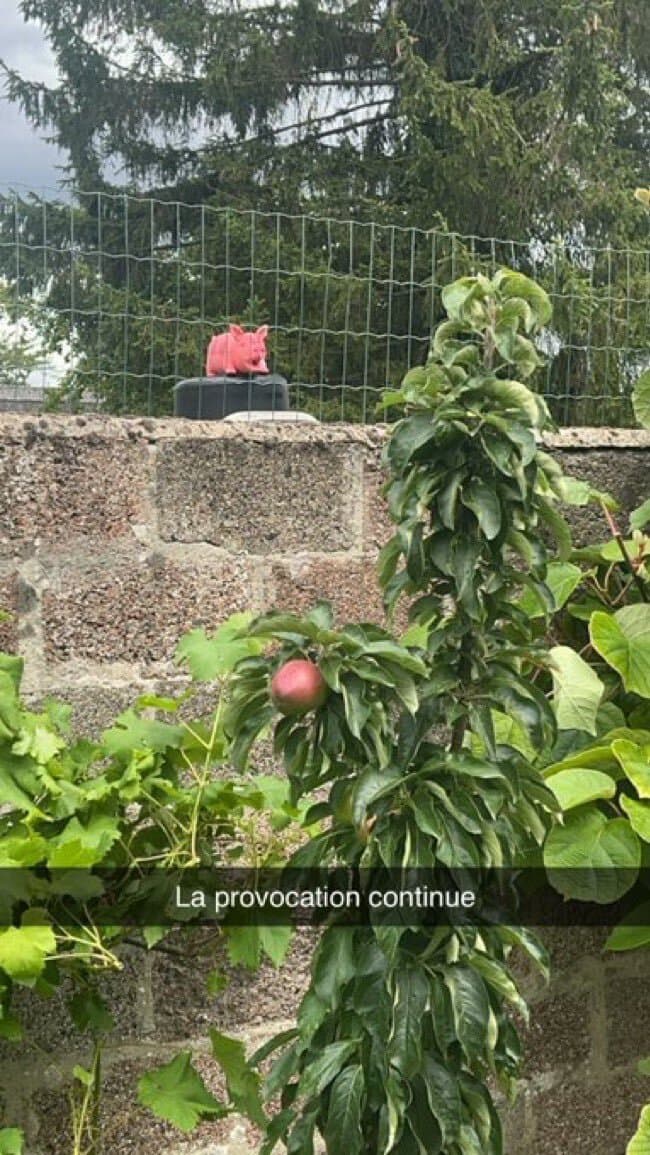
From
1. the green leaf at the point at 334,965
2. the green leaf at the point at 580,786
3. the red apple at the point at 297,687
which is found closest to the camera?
the red apple at the point at 297,687

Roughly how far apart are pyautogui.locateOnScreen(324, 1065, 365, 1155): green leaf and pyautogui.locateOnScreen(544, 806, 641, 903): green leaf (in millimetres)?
504

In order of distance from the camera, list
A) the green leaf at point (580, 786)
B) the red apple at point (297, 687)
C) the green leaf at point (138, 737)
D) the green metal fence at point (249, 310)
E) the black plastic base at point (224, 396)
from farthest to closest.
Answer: the black plastic base at point (224, 396) → the green metal fence at point (249, 310) → the green leaf at point (580, 786) → the green leaf at point (138, 737) → the red apple at point (297, 687)

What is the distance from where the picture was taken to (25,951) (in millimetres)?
1387

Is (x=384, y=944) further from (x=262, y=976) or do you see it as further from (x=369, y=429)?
(x=369, y=429)

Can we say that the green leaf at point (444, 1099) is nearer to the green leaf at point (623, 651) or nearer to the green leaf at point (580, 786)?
the green leaf at point (580, 786)

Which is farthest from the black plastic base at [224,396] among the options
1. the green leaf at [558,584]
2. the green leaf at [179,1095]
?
the green leaf at [179,1095]

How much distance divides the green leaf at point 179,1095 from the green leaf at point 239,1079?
0.03m

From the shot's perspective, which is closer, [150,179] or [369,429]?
[369,429]

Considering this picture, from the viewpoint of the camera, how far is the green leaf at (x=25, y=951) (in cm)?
138

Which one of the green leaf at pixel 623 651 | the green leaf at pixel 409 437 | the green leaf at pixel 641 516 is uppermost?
the green leaf at pixel 409 437

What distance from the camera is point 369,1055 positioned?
1.38 m

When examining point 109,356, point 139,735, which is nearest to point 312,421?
point 109,356

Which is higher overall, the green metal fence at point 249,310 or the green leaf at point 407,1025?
the green metal fence at point 249,310

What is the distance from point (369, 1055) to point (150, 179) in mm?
12241
